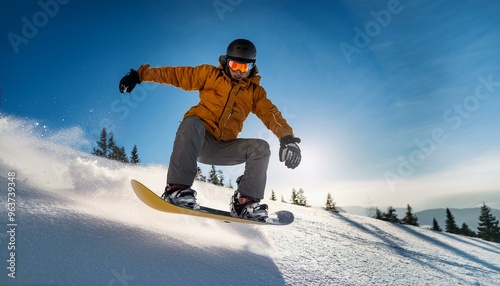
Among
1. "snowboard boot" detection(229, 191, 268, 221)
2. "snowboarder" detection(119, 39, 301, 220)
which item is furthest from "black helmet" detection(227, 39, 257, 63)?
"snowboard boot" detection(229, 191, 268, 221)

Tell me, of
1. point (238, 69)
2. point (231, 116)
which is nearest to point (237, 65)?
point (238, 69)

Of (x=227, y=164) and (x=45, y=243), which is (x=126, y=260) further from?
(x=227, y=164)

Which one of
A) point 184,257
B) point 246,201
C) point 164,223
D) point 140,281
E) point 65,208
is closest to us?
point 140,281

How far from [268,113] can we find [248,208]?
1.38 metres

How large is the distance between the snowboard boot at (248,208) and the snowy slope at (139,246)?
0.57 feet

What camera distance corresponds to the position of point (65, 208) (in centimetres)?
239

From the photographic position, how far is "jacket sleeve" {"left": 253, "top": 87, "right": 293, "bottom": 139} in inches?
167

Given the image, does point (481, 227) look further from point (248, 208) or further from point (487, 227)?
point (248, 208)

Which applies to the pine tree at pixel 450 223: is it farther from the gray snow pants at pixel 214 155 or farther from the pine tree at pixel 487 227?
the gray snow pants at pixel 214 155

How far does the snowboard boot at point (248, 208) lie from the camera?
147 inches

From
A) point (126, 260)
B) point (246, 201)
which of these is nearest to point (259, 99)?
point (246, 201)

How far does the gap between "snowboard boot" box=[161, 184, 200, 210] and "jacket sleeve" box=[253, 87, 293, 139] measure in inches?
59.6

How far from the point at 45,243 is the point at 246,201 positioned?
239cm

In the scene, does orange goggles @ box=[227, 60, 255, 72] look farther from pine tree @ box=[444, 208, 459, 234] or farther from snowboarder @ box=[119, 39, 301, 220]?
pine tree @ box=[444, 208, 459, 234]
